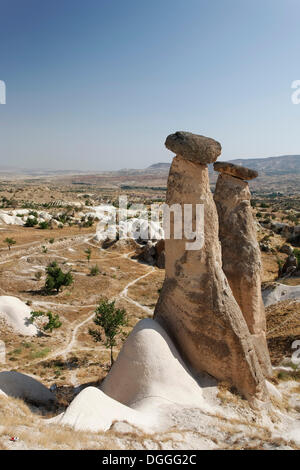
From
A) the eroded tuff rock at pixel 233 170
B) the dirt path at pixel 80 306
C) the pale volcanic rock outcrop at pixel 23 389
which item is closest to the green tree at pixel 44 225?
the dirt path at pixel 80 306

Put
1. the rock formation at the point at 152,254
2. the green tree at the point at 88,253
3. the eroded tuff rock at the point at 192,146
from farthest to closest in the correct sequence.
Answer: the rock formation at the point at 152,254, the green tree at the point at 88,253, the eroded tuff rock at the point at 192,146

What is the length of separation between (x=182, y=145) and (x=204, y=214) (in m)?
1.84

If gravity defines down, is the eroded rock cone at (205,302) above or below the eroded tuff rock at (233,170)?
below

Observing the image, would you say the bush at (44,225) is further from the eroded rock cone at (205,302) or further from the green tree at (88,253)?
the eroded rock cone at (205,302)

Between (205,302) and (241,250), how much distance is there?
116 inches

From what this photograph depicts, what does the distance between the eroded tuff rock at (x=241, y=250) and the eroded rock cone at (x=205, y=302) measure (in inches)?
78.3

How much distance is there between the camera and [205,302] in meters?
8.03

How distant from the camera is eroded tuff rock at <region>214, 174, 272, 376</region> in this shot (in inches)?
401

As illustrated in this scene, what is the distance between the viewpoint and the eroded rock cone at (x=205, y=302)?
7.90 m

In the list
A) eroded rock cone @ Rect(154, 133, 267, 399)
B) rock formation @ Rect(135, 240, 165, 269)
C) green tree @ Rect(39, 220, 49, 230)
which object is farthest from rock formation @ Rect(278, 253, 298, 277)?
green tree @ Rect(39, 220, 49, 230)

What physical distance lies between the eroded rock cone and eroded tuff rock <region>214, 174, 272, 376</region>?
199 centimetres

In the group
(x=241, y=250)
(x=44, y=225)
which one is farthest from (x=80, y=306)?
(x=44, y=225)
